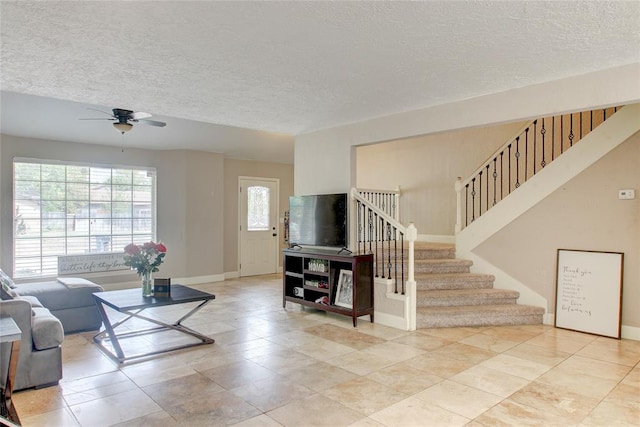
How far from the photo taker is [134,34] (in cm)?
263

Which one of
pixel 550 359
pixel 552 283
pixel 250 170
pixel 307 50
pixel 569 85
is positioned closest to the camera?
pixel 307 50

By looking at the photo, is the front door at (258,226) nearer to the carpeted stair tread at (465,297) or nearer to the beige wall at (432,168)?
the beige wall at (432,168)

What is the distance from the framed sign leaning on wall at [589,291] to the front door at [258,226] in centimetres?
580

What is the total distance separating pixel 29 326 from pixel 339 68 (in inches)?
121

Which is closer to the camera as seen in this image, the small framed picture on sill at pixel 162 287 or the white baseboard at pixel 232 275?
the small framed picture on sill at pixel 162 287

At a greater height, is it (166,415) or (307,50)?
(307,50)

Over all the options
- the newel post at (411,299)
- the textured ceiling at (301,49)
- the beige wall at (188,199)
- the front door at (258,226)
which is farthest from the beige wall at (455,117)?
the front door at (258,226)

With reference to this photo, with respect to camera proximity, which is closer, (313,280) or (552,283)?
(552,283)

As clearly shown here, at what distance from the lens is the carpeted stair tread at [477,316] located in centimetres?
468

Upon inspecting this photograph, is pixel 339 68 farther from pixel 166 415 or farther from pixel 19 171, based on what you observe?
pixel 19 171

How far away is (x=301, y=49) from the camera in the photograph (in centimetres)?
287

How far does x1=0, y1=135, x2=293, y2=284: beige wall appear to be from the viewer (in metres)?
7.00

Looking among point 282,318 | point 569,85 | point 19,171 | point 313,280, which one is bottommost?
point 282,318

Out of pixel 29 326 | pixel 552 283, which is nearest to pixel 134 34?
pixel 29 326
